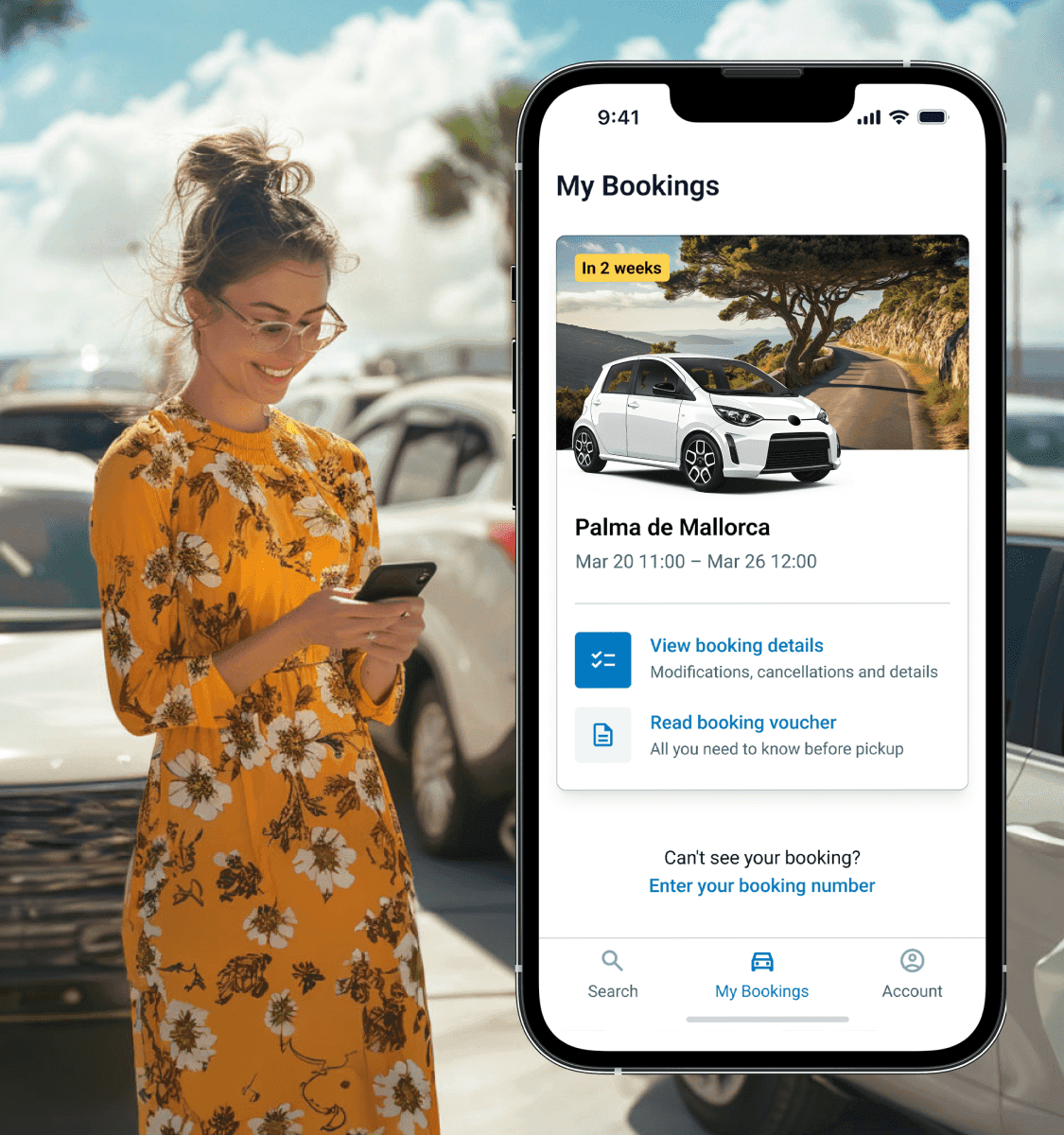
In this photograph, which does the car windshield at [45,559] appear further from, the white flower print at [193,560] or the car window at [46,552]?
the white flower print at [193,560]

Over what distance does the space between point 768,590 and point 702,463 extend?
0.17 m

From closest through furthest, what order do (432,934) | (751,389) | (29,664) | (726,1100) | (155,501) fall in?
1. (751,389)
2. (155,501)
3. (726,1100)
4. (29,664)
5. (432,934)

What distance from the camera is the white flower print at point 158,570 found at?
1757 millimetres

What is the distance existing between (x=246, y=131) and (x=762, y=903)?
1.26 m

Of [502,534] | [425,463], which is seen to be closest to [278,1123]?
[502,534]

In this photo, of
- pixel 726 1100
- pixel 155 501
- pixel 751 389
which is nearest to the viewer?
pixel 751 389

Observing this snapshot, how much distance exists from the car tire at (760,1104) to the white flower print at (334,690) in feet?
4.97

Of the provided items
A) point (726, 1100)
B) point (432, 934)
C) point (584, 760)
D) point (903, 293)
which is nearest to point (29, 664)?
point (432, 934)

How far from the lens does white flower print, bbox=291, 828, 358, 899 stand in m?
1.86

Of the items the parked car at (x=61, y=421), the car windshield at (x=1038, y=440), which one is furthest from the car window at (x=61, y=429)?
the car windshield at (x=1038, y=440)

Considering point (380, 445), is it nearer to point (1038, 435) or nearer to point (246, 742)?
point (246, 742)

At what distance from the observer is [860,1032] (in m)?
1.52

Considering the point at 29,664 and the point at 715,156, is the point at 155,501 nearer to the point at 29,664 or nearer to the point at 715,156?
the point at 715,156

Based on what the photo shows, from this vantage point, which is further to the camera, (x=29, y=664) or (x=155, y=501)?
(x=29, y=664)
